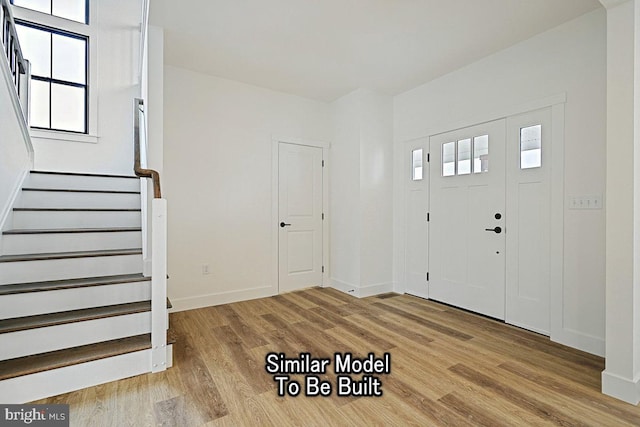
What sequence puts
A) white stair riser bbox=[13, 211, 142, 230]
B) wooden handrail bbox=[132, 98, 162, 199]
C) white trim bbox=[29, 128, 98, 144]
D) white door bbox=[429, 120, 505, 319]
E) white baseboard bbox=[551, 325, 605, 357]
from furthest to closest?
white trim bbox=[29, 128, 98, 144]
white door bbox=[429, 120, 505, 319]
white stair riser bbox=[13, 211, 142, 230]
white baseboard bbox=[551, 325, 605, 357]
wooden handrail bbox=[132, 98, 162, 199]

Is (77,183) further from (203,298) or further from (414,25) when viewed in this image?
(414,25)

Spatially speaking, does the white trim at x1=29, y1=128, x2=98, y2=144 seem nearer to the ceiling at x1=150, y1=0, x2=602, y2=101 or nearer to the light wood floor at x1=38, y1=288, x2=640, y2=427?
the ceiling at x1=150, y1=0, x2=602, y2=101

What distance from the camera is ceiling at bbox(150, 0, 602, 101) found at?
2.49m

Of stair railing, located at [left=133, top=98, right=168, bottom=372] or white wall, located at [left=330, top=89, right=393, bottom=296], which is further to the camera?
white wall, located at [left=330, top=89, right=393, bottom=296]

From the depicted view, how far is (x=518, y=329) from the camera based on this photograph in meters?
2.98

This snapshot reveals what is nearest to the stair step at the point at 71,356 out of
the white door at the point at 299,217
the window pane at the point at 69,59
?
the white door at the point at 299,217

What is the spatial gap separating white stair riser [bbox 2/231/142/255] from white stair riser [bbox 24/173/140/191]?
0.99m

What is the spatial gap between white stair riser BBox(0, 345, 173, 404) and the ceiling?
2.62 m

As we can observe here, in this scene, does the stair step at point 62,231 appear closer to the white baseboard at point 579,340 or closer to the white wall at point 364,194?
the white wall at point 364,194

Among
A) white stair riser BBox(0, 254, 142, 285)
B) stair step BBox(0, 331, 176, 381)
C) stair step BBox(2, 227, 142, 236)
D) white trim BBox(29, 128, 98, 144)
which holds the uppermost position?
white trim BBox(29, 128, 98, 144)

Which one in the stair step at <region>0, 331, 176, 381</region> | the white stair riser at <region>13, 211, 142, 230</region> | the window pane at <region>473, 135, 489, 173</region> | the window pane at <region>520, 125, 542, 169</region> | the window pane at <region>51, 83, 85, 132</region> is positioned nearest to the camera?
the stair step at <region>0, 331, 176, 381</region>

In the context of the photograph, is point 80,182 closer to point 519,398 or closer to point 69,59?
point 69,59

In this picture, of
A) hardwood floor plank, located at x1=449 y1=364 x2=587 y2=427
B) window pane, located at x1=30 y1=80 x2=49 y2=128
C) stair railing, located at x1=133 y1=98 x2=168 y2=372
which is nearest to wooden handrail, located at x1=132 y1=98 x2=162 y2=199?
stair railing, located at x1=133 y1=98 x2=168 y2=372

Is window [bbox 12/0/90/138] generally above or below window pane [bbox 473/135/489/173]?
above
